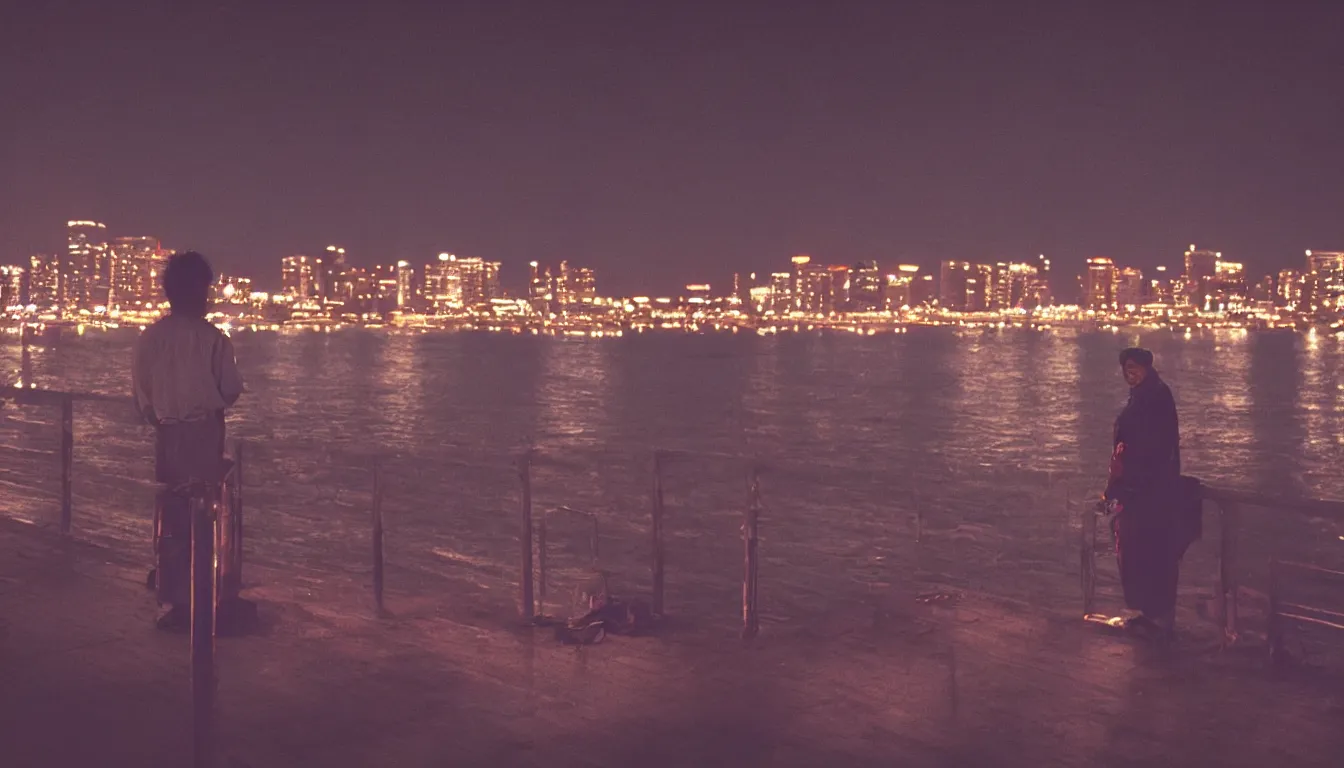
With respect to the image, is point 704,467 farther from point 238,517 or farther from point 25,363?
point 25,363

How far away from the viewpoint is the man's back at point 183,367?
6.20 m

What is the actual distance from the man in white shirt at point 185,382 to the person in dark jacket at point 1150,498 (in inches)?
194

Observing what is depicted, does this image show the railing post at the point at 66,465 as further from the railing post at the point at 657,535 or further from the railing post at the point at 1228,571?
the railing post at the point at 1228,571

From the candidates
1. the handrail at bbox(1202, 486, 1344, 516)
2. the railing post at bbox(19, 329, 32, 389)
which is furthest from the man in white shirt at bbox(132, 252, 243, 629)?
the railing post at bbox(19, 329, 32, 389)

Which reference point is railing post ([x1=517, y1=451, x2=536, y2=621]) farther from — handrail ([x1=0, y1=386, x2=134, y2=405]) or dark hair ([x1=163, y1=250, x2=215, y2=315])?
handrail ([x1=0, y1=386, x2=134, y2=405])

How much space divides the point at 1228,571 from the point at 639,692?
3419 mm

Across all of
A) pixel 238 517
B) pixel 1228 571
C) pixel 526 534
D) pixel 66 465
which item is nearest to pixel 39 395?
pixel 66 465

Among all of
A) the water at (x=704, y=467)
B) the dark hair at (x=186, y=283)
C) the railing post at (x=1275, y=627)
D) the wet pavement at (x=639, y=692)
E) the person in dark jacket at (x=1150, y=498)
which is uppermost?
the dark hair at (x=186, y=283)

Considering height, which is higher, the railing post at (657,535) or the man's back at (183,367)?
the man's back at (183,367)

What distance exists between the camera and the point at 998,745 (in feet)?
16.9

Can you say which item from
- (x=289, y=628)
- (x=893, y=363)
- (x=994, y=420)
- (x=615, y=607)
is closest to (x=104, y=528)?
(x=289, y=628)

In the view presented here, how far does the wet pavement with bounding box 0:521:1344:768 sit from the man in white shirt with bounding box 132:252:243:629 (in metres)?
0.99

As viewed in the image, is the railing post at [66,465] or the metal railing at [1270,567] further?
the railing post at [66,465]

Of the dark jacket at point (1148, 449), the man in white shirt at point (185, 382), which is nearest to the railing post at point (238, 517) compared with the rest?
the man in white shirt at point (185, 382)
